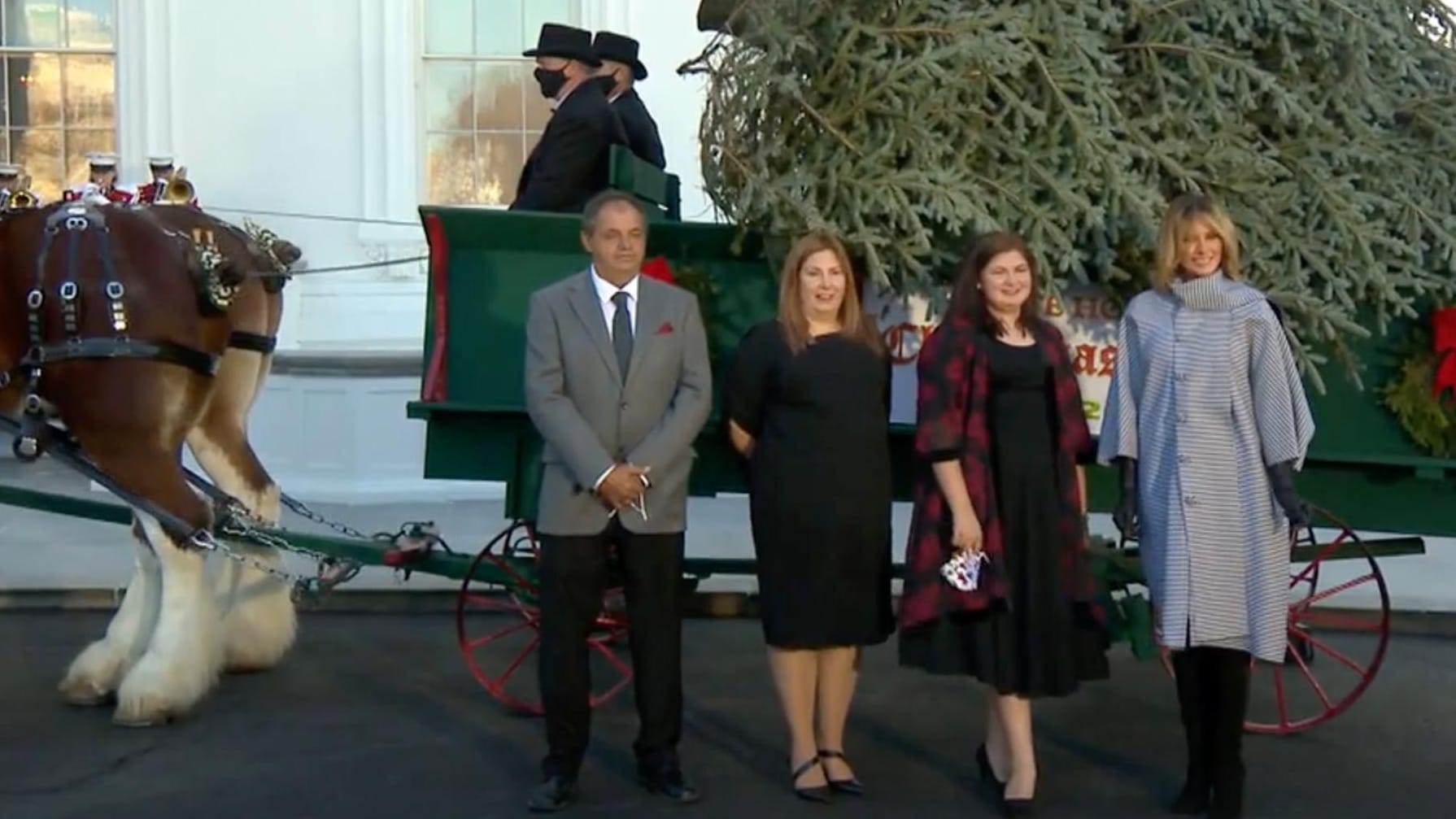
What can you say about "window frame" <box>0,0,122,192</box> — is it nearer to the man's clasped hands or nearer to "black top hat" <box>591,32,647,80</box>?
"black top hat" <box>591,32,647,80</box>

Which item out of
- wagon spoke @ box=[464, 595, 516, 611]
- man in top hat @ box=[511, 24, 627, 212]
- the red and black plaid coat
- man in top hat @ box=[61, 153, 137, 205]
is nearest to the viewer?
the red and black plaid coat

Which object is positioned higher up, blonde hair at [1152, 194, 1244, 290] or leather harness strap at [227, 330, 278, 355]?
blonde hair at [1152, 194, 1244, 290]

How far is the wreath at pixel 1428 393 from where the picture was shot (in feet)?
18.4

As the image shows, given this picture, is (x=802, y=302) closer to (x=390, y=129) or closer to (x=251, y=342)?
(x=251, y=342)

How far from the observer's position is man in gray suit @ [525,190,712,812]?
17.2ft

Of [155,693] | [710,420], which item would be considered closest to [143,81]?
[155,693]

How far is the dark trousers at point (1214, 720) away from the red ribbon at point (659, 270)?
74.4 inches

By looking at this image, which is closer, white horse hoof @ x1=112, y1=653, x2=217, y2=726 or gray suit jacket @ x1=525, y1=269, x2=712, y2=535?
gray suit jacket @ x1=525, y1=269, x2=712, y2=535

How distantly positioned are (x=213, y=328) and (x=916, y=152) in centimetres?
264

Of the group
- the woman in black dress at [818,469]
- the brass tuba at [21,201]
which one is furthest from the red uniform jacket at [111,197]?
the woman in black dress at [818,469]

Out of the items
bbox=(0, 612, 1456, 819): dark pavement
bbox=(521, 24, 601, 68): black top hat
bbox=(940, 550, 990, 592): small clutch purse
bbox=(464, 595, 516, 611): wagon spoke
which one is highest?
bbox=(521, 24, 601, 68): black top hat

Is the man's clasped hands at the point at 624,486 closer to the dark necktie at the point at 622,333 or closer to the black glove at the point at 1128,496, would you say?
the dark necktie at the point at 622,333

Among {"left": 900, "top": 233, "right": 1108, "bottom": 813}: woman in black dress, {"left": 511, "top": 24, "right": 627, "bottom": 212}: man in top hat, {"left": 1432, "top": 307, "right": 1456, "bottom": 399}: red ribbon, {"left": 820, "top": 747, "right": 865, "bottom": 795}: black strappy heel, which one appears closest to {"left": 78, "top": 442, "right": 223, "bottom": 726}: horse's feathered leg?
{"left": 511, "top": 24, "right": 627, "bottom": 212}: man in top hat

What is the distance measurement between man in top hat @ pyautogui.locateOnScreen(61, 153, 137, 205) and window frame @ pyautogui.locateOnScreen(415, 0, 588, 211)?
3.49 meters
